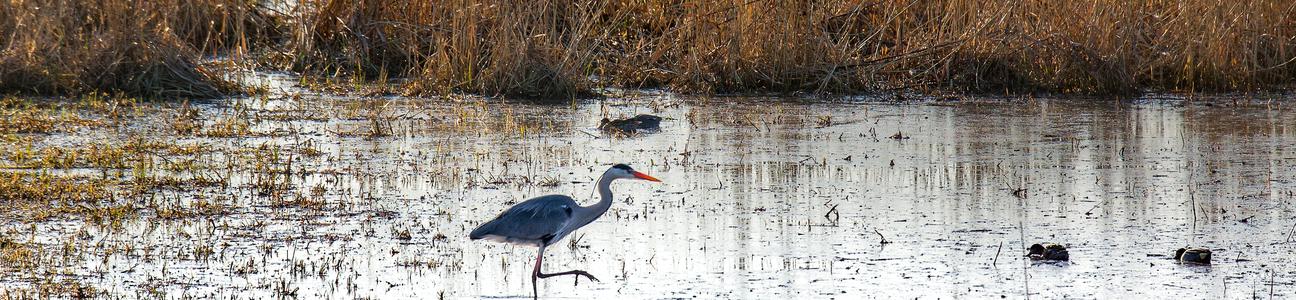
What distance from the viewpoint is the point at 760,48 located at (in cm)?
1457

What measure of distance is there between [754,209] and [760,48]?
20.4 feet

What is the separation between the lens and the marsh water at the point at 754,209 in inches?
264

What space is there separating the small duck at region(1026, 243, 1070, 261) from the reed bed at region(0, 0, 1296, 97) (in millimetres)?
7170

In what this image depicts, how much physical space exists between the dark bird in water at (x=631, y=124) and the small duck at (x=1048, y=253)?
4.86 meters

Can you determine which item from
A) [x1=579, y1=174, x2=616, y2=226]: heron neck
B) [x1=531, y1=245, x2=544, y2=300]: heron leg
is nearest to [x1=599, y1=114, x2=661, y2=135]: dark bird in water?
[x1=579, y1=174, x2=616, y2=226]: heron neck

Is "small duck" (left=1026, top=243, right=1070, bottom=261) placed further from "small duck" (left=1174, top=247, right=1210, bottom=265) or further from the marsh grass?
the marsh grass

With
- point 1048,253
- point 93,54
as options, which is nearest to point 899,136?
point 1048,253

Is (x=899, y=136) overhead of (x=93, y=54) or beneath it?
beneath

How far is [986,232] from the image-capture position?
25.5 ft

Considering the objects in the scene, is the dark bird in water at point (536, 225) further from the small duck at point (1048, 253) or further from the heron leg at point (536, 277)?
the small duck at point (1048, 253)

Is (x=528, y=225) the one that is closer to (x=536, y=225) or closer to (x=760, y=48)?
(x=536, y=225)

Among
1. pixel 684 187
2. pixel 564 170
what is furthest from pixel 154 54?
pixel 684 187

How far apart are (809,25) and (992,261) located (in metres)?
7.47

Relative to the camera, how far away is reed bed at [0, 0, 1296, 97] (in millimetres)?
13711
